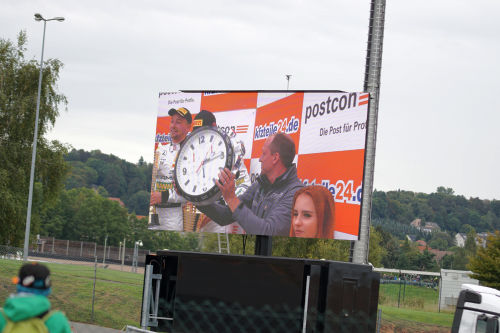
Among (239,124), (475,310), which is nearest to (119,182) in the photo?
(239,124)

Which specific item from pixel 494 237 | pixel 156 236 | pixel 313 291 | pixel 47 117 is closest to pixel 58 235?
pixel 156 236

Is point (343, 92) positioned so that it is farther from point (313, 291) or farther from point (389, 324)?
point (389, 324)

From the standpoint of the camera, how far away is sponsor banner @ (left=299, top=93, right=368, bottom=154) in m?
14.1

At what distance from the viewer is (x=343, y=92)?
14484 mm

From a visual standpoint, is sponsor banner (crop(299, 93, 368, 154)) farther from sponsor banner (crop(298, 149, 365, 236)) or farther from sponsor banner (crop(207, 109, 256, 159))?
sponsor banner (crop(207, 109, 256, 159))

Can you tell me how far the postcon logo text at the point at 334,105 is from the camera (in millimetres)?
14195

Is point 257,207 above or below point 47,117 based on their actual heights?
below

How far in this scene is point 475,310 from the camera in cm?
1030

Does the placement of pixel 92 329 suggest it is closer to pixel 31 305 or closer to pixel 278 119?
pixel 278 119

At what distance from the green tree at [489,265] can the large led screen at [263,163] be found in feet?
51.4

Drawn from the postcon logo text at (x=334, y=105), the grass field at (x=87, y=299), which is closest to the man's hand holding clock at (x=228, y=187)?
the postcon logo text at (x=334, y=105)

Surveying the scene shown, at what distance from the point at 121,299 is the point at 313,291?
1367 centimetres

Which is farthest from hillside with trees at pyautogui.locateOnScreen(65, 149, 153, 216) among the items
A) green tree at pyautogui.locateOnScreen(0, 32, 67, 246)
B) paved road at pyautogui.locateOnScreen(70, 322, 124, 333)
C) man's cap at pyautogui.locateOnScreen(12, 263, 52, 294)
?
man's cap at pyautogui.locateOnScreen(12, 263, 52, 294)

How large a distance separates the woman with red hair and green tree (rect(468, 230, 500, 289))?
1560 centimetres
